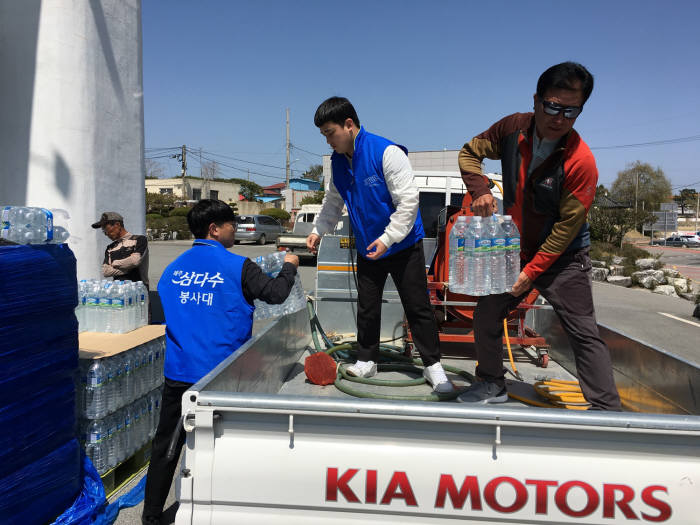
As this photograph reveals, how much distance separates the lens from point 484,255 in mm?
2586

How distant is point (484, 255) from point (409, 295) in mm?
787

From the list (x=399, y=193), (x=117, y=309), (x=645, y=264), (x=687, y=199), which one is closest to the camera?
(x=399, y=193)

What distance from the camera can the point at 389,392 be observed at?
3.14 m

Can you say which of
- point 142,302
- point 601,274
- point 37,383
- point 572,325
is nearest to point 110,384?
point 37,383

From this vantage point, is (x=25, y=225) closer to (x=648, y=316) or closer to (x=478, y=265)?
(x=478, y=265)

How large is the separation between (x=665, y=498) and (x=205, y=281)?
2.18 m

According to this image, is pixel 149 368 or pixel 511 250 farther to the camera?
pixel 149 368

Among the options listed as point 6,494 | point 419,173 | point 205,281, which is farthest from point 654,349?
point 419,173

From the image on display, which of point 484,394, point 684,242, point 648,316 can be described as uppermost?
point 684,242

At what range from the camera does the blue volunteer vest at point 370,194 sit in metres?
3.20

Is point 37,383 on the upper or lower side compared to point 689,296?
upper

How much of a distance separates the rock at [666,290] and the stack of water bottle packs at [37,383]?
17000mm

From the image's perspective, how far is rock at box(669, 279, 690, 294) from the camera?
15702 millimetres

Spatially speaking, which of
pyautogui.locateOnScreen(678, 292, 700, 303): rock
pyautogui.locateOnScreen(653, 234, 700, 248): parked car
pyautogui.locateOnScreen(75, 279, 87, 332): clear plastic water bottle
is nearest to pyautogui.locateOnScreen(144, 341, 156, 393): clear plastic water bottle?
pyautogui.locateOnScreen(75, 279, 87, 332): clear plastic water bottle
